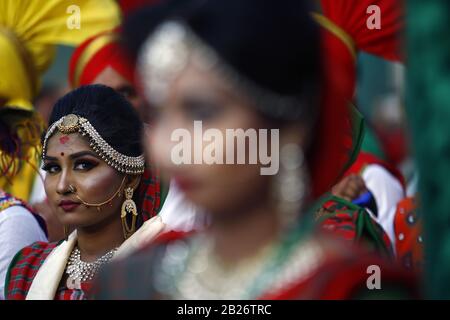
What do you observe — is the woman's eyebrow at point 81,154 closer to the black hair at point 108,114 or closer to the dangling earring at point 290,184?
the black hair at point 108,114

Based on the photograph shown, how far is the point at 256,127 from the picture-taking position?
155cm

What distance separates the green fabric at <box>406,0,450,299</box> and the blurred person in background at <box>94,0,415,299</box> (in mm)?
276

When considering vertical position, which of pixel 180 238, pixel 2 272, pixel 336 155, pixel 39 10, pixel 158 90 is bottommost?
pixel 2 272

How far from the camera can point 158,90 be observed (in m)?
1.58

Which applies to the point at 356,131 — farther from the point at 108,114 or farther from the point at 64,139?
the point at 64,139

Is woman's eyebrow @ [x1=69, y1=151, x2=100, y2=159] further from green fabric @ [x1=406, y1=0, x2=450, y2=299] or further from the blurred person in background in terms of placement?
green fabric @ [x1=406, y1=0, x2=450, y2=299]

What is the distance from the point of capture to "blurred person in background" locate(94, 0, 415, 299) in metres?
1.53

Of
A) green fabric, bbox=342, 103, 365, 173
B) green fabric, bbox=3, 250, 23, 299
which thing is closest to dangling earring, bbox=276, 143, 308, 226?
green fabric, bbox=342, 103, 365, 173

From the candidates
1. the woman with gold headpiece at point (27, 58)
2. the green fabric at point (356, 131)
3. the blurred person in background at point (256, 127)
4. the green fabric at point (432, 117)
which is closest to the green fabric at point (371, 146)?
the woman with gold headpiece at point (27, 58)

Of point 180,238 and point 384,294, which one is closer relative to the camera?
point 384,294

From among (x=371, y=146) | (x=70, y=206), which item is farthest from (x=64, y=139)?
(x=371, y=146)

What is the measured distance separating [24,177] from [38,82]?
1.88 ft
